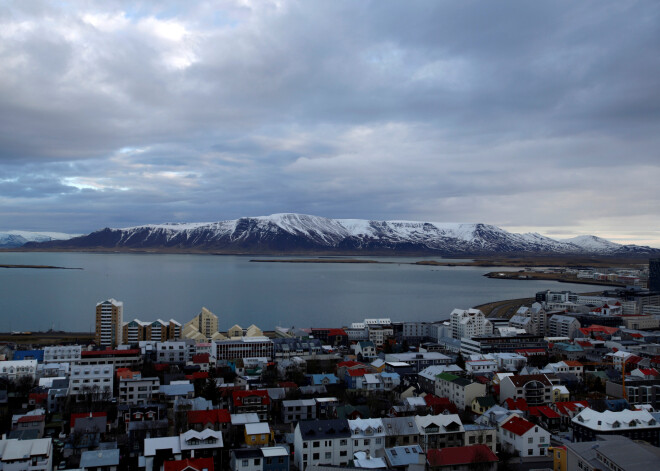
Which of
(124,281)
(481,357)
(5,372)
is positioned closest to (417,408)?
(481,357)

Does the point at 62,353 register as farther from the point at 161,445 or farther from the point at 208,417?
the point at 161,445

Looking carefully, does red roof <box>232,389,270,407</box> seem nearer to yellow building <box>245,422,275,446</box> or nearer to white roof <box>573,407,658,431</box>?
yellow building <box>245,422,275,446</box>

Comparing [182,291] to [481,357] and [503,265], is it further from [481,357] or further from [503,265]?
[503,265]

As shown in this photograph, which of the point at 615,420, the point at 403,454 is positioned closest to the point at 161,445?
the point at 403,454

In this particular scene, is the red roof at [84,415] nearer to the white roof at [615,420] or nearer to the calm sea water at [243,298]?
the white roof at [615,420]

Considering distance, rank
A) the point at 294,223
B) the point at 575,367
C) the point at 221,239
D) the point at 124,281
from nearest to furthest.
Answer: the point at 575,367, the point at 124,281, the point at 221,239, the point at 294,223

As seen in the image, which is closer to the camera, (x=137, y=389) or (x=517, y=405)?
(x=517, y=405)
